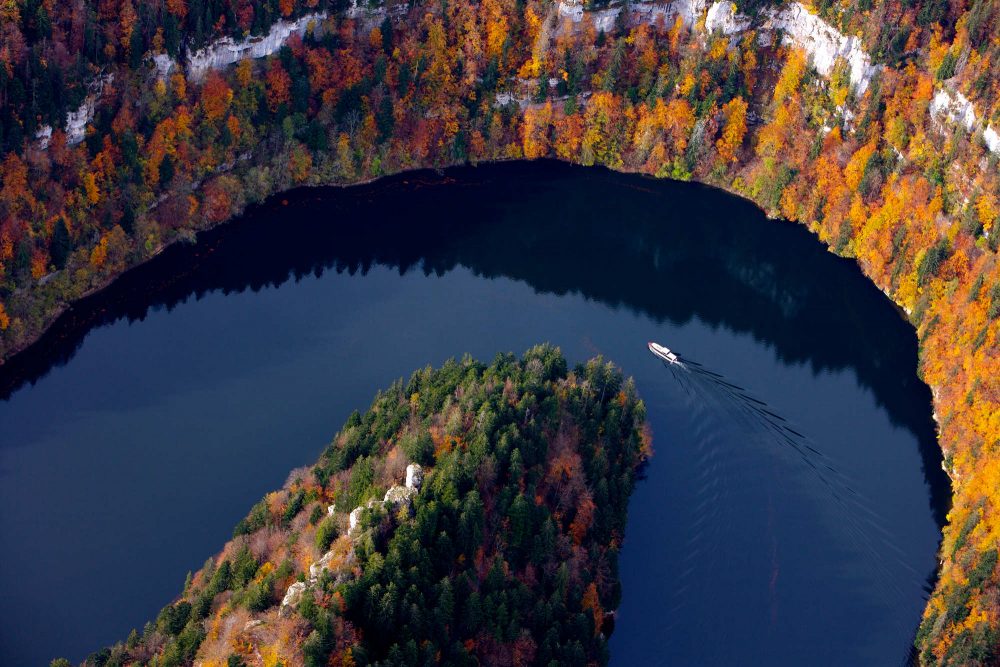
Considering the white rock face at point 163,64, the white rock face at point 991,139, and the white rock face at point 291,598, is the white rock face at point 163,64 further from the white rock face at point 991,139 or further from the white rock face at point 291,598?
the white rock face at point 991,139

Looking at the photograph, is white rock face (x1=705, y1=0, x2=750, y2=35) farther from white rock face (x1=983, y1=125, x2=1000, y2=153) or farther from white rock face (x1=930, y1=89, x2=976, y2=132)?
white rock face (x1=983, y1=125, x2=1000, y2=153)

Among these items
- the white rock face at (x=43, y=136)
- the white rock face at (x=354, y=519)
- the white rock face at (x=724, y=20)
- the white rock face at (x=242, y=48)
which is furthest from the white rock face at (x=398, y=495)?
the white rock face at (x=724, y=20)

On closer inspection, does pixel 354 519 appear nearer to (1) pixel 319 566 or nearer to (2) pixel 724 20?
(1) pixel 319 566

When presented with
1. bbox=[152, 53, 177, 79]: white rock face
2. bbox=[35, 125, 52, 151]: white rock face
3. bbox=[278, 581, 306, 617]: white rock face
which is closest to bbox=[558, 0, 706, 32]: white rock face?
bbox=[152, 53, 177, 79]: white rock face

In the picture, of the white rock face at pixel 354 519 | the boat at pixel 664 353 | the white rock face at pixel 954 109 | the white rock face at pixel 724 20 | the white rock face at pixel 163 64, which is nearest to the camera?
the white rock face at pixel 354 519

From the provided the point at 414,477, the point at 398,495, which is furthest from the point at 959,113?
the point at 398,495

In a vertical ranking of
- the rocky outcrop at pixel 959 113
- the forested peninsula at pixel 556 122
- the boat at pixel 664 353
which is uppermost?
the rocky outcrop at pixel 959 113

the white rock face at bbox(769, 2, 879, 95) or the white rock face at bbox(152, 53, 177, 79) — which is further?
the white rock face at bbox(769, 2, 879, 95)
